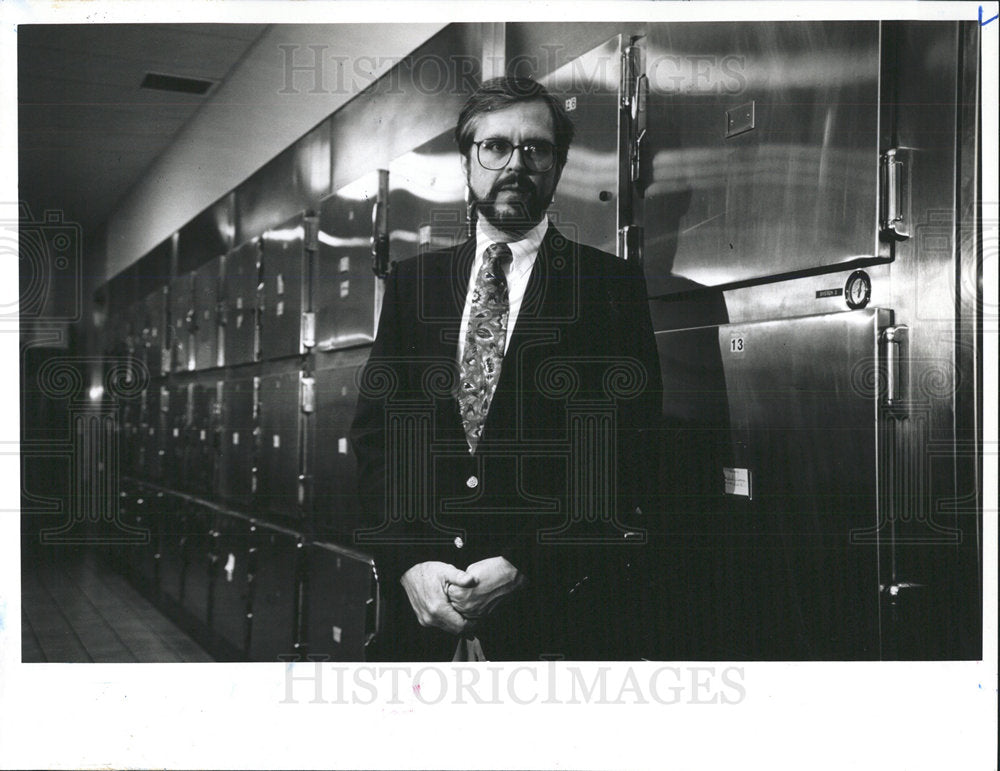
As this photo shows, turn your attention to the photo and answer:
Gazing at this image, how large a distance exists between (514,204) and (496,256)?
0.13 metres

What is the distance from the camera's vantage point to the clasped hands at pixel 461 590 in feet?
6.93

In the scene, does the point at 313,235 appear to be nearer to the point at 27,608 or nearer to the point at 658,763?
the point at 27,608

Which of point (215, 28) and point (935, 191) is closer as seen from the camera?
point (935, 191)

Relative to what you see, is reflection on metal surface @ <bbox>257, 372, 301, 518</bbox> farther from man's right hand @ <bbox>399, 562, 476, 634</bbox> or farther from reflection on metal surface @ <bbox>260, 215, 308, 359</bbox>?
man's right hand @ <bbox>399, 562, 476, 634</bbox>

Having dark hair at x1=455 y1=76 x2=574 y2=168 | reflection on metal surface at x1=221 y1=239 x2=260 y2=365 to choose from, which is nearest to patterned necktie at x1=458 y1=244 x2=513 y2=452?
dark hair at x1=455 y1=76 x2=574 y2=168

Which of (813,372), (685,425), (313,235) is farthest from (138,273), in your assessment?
(813,372)

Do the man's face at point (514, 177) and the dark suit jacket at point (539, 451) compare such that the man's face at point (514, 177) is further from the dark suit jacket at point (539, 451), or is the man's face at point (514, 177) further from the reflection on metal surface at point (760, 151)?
the reflection on metal surface at point (760, 151)

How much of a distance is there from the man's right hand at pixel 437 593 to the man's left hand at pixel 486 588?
1cm

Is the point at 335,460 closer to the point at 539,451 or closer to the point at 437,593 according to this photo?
the point at 437,593

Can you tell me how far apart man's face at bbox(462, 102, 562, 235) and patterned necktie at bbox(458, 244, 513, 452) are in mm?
81

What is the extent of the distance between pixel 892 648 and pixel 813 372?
524mm

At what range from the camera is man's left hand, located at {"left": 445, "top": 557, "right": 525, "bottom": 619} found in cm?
211

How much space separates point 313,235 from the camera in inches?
107

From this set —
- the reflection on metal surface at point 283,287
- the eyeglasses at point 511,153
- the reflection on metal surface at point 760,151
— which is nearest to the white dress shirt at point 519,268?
the eyeglasses at point 511,153
